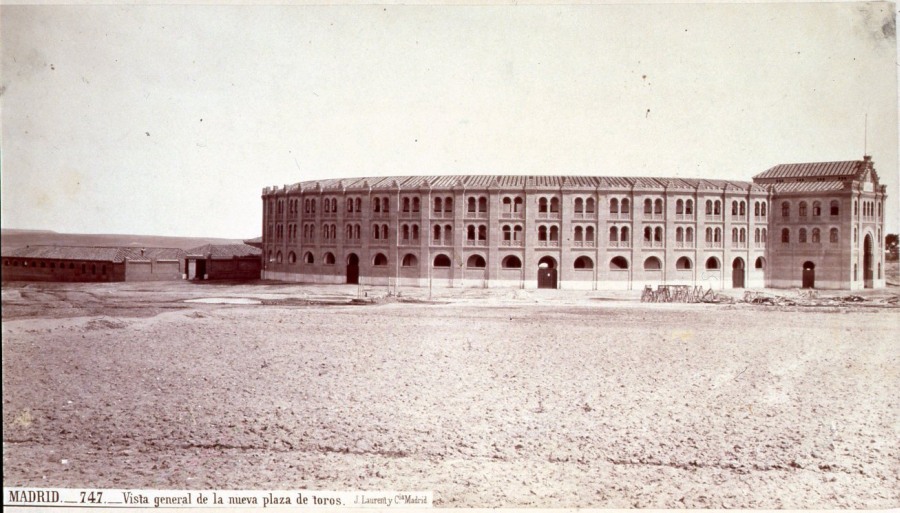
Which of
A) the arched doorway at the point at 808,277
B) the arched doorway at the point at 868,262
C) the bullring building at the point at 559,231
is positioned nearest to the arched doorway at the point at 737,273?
the bullring building at the point at 559,231

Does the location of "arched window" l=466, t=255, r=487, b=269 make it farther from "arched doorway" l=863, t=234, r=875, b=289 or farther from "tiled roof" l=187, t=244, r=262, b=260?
"arched doorway" l=863, t=234, r=875, b=289

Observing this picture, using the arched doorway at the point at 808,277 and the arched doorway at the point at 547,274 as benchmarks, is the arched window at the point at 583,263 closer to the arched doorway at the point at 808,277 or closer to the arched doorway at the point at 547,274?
the arched doorway at the point at 547,274

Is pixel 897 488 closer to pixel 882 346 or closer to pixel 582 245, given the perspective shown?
pixel 882 346

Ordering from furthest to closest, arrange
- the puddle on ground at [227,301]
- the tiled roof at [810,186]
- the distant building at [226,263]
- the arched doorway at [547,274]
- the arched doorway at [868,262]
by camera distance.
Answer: the arched doorway at [547,274], the distant building at [226,263], the arched doorway at [868,262], the tiled roof at [810,186], the puddle on ground at [227,301]

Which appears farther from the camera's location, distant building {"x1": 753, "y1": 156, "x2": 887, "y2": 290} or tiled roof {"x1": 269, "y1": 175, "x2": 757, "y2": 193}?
tiled roof {"x1": 269, "y1": 175, "x2": 757, "y2": 193}

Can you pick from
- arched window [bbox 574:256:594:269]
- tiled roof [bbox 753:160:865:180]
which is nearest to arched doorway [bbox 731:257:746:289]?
arched window [bbox 574:256:594:269]
